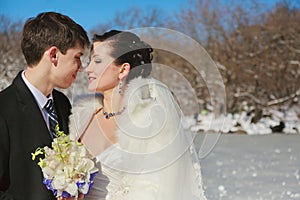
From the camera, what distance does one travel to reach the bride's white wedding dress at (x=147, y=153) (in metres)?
2.03

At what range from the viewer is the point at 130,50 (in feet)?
7.15

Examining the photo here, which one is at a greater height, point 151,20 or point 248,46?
point 151,20

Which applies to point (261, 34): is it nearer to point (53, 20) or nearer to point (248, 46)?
point (248, 46)

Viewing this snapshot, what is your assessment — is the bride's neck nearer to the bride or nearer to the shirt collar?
the bride

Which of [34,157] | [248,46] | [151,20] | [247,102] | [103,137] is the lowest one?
[247,102]

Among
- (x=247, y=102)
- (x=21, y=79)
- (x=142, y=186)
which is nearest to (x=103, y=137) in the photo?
(x=142, y=186)

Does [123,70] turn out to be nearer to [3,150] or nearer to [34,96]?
[34,96]

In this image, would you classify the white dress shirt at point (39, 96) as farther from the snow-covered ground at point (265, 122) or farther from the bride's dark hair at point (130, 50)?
the snow-covered ground at point (265, 122)

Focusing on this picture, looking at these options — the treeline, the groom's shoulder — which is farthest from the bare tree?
the groom's shoulder

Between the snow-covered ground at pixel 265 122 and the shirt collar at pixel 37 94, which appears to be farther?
the snow-covered ground at pixel 265 122

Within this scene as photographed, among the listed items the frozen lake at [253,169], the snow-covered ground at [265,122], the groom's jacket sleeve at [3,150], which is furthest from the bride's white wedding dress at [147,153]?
the snow-covered ground at [265,122]

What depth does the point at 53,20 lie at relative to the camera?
1.94 meters

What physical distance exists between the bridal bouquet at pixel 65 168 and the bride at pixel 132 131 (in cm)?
29

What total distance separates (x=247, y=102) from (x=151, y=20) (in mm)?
4657
